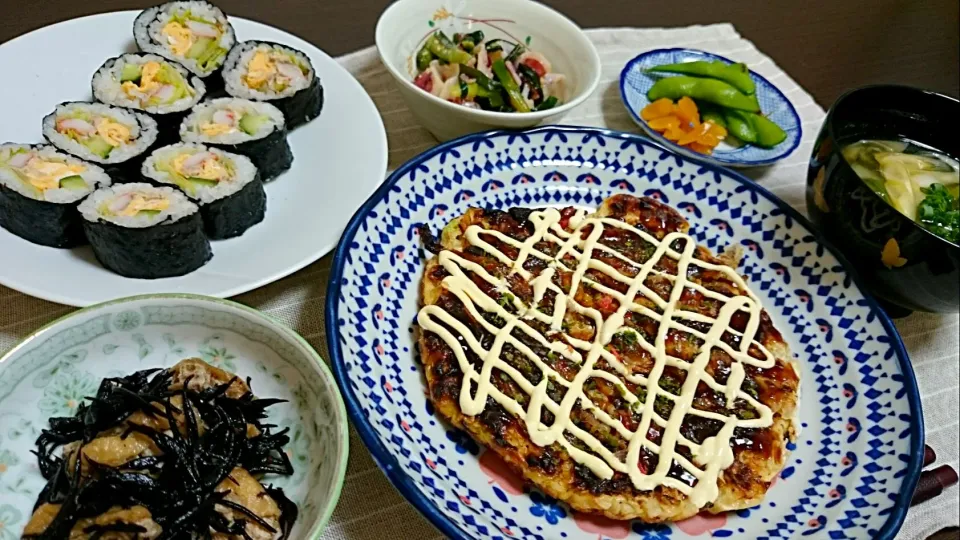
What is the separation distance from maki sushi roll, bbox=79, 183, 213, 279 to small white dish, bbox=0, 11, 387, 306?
1.2 inches

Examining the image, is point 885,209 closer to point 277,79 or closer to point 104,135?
point 277,79

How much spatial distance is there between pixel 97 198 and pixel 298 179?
1.70 feet

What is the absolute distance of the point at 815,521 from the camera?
59.6 inches

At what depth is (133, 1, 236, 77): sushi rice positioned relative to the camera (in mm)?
2201

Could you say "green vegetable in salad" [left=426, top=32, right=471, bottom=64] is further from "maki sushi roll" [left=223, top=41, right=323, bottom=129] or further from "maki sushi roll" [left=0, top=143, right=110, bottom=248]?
"maki sushi roll" [left=0, top=143, right=110, bottom=248]

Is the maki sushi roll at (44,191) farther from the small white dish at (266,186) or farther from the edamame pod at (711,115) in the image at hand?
the edamame pod at (711,115)

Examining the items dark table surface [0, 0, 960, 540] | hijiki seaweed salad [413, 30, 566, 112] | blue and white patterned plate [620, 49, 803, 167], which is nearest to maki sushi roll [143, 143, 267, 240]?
hijiki seaweed salad [413, 30, 566, 112]

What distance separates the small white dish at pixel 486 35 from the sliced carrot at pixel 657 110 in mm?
281

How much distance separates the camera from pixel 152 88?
208 cm

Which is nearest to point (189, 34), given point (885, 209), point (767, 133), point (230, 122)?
point (230, 122)

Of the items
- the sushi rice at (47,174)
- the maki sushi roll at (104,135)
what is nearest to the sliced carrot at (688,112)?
the maki sushi roll at (104,135)

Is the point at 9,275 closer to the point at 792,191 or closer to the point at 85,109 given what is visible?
the point at 85,109

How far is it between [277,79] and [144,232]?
0.77 meters

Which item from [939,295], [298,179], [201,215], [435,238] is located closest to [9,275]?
[201,215]
